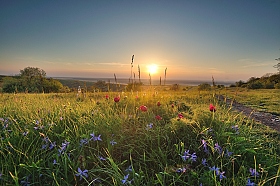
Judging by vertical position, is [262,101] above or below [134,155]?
above

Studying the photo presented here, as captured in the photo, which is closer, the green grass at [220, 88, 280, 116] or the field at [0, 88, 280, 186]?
the field at [0, 88, 280, 186]

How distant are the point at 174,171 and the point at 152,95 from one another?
11.2 ft

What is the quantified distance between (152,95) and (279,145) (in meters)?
2.94

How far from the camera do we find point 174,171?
1974mm

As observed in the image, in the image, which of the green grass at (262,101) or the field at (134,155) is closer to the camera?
the field at (134,155)

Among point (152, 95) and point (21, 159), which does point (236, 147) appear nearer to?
point (21, 159)

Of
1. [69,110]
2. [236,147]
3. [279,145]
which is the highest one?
[69,110]

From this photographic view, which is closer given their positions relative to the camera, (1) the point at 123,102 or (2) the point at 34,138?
(2) the point at 34,138

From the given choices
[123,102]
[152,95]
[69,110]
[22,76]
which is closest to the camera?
[69,110]

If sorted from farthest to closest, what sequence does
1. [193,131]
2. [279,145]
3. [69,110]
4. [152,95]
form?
[152,95] → [69,110] → [279,145] → [193,131]

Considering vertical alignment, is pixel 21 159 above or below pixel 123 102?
below

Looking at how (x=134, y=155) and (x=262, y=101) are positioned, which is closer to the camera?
(x=134, y=155)

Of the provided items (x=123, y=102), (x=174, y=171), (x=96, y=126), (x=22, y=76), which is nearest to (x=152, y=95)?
(x=123, y=102)

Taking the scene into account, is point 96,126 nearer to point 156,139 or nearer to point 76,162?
point 76,162
